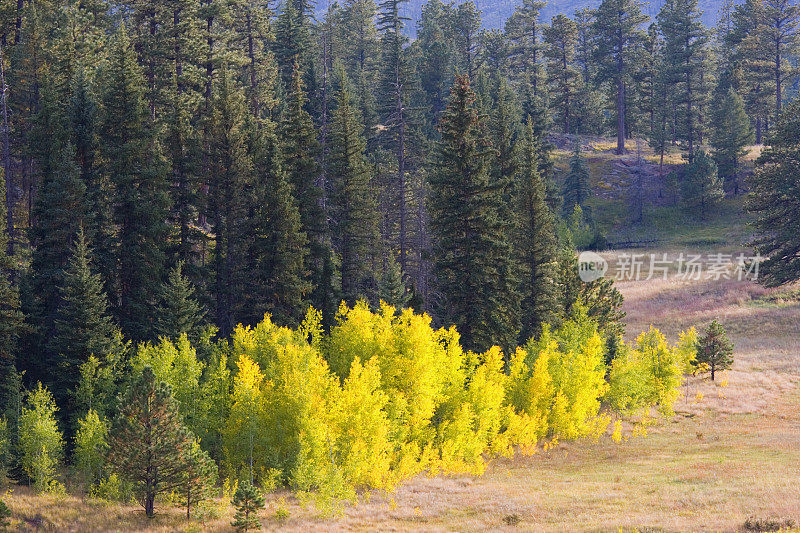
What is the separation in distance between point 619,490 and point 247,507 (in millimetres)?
18117

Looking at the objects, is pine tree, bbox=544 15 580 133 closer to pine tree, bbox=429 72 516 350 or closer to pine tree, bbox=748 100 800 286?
pine tree, bbox=748 100 800 286

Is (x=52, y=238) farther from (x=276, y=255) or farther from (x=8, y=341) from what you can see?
(x=276, y=255)

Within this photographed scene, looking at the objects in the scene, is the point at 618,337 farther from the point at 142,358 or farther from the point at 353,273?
the point at 142,358

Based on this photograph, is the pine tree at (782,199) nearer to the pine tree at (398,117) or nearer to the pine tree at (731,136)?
the pine tree at (731,136)

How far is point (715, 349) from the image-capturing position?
183ft

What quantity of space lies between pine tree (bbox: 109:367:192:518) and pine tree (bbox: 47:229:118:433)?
8.60m

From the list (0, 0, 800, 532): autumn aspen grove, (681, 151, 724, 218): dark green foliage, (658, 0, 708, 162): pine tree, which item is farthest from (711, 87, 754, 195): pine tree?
(0, 0, 800, 532): autumn aspen grove

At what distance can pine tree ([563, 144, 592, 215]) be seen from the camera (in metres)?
98.4

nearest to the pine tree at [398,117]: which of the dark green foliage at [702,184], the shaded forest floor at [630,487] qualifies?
the shaded forest floor at [630,487]

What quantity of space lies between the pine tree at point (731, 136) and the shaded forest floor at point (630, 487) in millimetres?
41642

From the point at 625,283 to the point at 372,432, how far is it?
184ft

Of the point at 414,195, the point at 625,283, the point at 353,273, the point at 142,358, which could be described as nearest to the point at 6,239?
the point at 142,358

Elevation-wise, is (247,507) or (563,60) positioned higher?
(563,60)

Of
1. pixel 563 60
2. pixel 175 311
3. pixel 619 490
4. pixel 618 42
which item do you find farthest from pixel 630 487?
pixel 618 42
